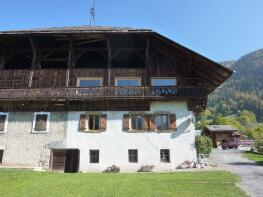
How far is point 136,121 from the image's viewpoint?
71.2 feet

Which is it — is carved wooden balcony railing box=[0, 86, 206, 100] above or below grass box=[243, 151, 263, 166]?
above

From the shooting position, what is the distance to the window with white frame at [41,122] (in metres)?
21.6

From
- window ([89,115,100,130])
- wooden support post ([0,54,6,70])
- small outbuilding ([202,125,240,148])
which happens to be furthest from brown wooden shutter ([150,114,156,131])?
small outbuilding ([202,125,240,148])

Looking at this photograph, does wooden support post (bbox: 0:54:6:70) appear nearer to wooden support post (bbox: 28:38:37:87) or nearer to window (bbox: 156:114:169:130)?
wooden support post (bbox: 28:38:37:87)

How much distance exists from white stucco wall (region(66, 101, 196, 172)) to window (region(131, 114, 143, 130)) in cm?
60

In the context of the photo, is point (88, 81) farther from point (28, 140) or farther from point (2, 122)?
point (2, 122)

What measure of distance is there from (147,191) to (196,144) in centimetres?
1113

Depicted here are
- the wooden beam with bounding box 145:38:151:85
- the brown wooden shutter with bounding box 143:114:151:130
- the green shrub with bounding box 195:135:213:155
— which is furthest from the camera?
the wooden beam with bounding box 145:38:151:85

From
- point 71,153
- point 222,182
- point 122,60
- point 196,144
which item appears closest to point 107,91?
point 122,60

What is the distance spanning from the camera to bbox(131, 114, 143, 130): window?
2155cm

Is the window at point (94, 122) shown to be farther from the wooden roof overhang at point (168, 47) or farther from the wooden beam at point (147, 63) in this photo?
the wooden roof overhang at point (168, 47)

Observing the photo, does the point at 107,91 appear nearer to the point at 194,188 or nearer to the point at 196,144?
the point at 196,144

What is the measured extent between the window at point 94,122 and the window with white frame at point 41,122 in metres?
Result: 3.40

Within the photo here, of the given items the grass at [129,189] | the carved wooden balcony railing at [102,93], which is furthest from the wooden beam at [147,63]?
the grass at [129,189]
